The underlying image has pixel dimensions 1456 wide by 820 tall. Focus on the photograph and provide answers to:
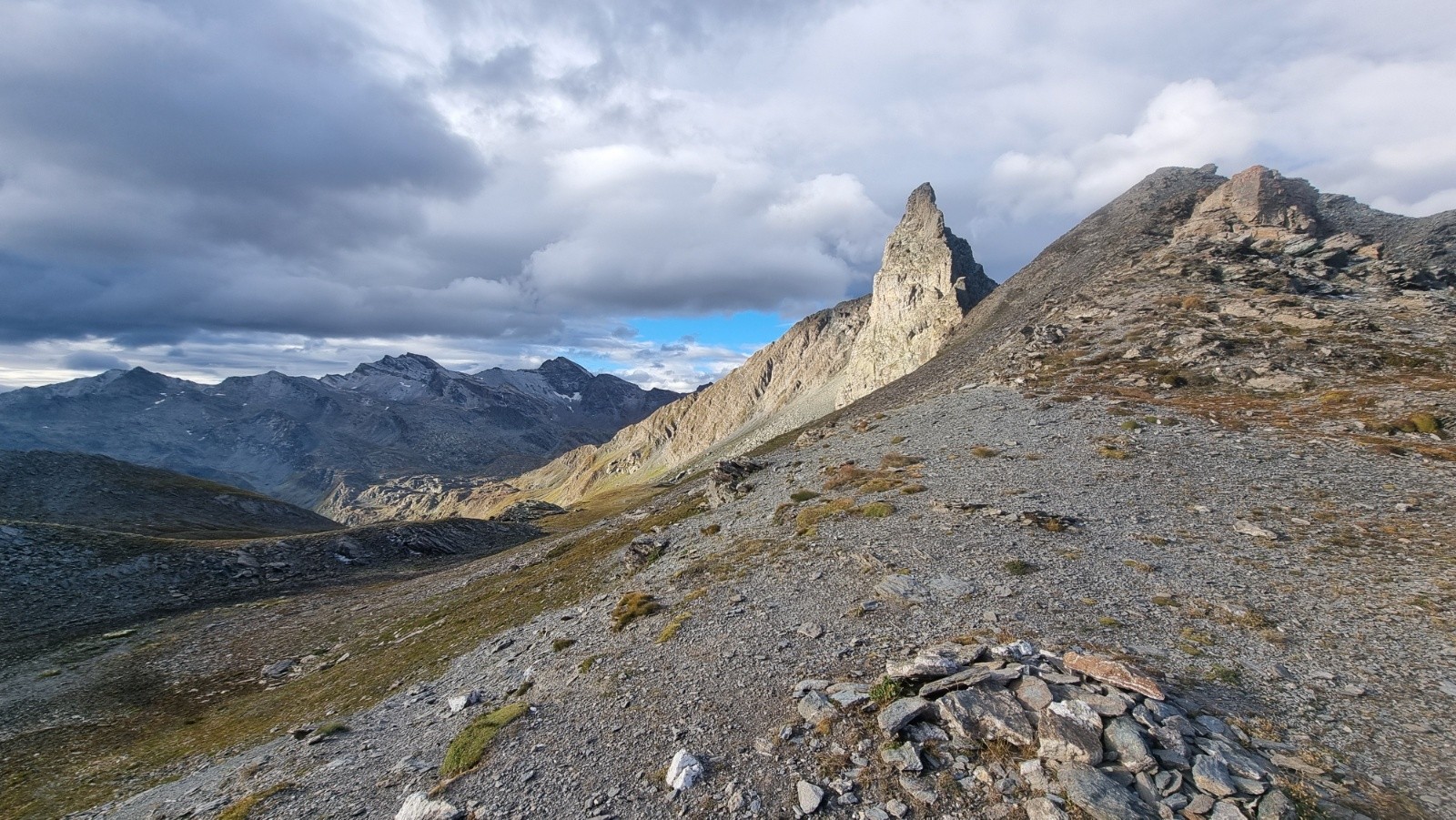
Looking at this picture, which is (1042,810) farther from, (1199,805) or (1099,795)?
(1199,805)

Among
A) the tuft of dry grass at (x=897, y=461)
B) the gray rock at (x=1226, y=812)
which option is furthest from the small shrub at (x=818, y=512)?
the gray rock at (x=1226, y=812)

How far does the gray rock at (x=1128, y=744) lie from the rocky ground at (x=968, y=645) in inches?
6.0

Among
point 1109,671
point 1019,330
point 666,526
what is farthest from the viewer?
point 1019,330

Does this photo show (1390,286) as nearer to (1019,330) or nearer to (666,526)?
(1019,330)

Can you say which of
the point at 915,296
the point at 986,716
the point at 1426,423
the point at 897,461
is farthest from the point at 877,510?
the point at 915,296

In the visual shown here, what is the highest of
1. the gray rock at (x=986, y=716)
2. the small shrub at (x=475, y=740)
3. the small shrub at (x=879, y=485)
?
the small shrub at (x=879, y=485)

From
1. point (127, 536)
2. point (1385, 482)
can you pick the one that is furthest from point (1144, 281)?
point (127, 536)

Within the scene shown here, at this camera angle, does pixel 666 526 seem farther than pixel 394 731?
Yes

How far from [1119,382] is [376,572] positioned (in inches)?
2725

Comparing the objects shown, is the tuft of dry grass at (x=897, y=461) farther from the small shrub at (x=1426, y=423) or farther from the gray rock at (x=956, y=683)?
the gray rock at (x=956, y=683)

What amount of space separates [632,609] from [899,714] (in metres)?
13.0

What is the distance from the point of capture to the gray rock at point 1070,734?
910 cm

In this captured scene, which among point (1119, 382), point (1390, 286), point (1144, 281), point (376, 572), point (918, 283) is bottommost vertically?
point (376, 572)

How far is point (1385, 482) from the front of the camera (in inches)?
933
